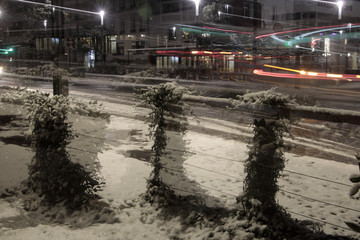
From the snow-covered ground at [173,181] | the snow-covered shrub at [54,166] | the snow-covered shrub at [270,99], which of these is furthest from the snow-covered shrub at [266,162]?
the snow-covered shrub at [54,166]

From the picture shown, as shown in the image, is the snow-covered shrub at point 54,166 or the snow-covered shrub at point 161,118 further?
the snow-covered shrub at point 54,166

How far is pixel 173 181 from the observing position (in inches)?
199

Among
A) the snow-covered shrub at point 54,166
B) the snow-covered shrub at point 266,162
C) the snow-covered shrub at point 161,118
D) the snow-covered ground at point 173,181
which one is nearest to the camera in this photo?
the snow-covered shrub at point 266,162

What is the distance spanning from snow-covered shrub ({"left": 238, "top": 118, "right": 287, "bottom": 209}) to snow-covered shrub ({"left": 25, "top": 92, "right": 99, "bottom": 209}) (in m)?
2.38

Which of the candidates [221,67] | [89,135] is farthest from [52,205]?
[221,67]

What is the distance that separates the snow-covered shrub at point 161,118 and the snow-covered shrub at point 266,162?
1.24 meters

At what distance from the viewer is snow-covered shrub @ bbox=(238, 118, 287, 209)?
3.80 meters

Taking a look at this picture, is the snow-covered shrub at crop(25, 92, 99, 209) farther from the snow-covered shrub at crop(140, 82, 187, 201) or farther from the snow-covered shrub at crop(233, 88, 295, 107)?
the snow-covered shrub at crop(233, 88, 295, 107)

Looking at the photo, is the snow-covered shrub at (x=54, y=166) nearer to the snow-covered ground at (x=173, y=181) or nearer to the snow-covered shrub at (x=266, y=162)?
the snow-covered ground at (x=173, y=181)

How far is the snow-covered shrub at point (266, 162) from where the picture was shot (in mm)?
3805

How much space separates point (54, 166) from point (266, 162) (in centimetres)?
304

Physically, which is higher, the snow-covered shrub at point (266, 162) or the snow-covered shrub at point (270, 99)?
the snow-covered shrub at point (270, 99)

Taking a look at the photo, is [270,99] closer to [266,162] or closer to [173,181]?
[266,162]

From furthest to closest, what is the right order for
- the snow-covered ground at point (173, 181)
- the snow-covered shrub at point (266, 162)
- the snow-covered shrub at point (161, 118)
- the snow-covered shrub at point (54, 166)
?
the snow-covered shrub at point (54, 166) → the snow-covered shrub at point (161, 118) → the snow-covered ground at point (173, 181) → the snow-covered shrub at point (266, 162)
